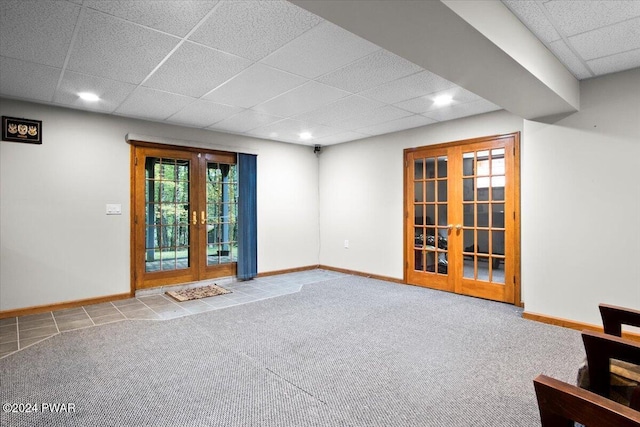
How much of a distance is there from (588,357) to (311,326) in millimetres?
2431

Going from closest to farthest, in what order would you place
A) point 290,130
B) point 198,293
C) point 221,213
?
point 198,293, point 290,130, point 221,213

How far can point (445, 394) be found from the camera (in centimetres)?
218

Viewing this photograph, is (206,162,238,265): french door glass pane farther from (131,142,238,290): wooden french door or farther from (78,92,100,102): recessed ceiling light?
(78,92,100,102): recessed ceiling light

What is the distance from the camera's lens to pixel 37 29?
2318mm

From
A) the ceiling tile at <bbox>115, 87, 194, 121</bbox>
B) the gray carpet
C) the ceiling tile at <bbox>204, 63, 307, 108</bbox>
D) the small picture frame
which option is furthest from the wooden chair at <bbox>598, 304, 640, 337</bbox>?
the small picture frame

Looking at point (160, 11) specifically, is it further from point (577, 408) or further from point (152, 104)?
point (577, 408)

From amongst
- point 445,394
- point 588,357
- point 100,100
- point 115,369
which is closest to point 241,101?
point 100,100

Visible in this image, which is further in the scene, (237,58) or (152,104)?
(152,104)

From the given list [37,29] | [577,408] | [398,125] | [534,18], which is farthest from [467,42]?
[398,125]

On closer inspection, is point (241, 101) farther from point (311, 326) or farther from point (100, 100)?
point (311, 326)

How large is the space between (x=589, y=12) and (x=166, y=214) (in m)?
5.16

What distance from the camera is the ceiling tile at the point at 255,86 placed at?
311 cm

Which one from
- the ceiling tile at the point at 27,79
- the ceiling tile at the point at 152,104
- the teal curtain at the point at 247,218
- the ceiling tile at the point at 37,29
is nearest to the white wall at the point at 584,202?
the teal curtain at the point at 247,218

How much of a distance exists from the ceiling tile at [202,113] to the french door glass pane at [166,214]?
65cm
